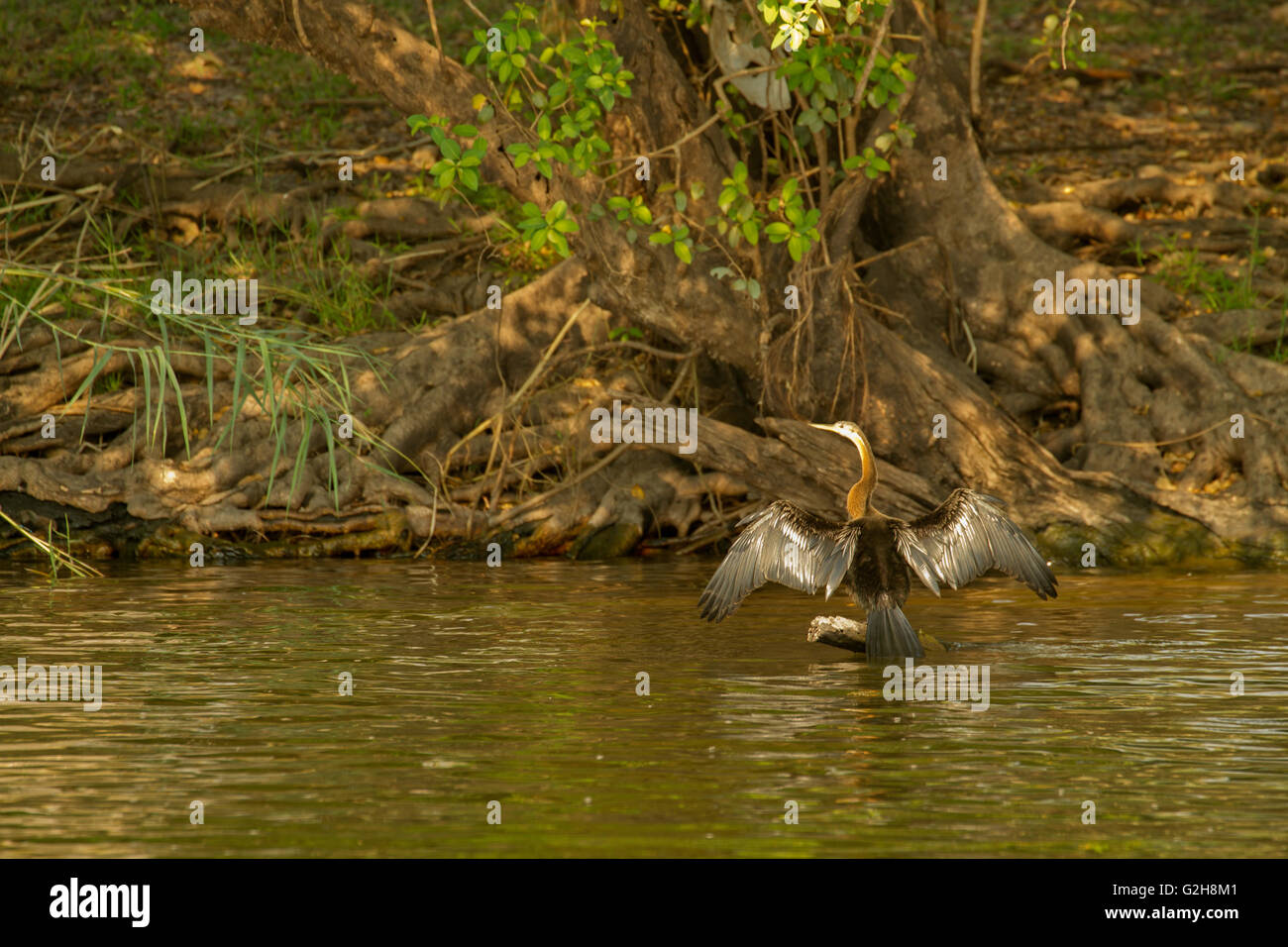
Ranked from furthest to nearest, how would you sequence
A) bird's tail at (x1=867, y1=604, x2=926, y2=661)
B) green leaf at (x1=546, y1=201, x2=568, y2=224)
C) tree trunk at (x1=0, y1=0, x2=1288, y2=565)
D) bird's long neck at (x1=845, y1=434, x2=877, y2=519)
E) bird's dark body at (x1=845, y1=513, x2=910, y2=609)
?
tree trunk at (x1=0, y1=0, x2=1288, y2=565), green leaf at (x1=546, y1=201, x2=568, y2=224), bird's long neck at (x1=845, y1=434, x2=877, y2=519), bird's dark body at (x1=845, y1=513, x2=910, y2=609), bird's tail at (x1=867, y1=604, x2=926, y2=661)

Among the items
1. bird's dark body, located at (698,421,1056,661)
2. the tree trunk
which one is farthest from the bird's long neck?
the tree trunk

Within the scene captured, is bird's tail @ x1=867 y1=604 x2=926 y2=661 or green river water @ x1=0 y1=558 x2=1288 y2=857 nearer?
green river water @ x1=0 y1=558 x2=1288 y2=857

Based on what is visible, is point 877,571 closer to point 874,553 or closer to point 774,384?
point 874,553

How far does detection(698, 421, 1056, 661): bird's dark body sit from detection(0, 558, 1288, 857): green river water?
1.13ft

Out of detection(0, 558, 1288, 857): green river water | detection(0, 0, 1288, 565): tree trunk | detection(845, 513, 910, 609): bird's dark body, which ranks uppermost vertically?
detection(0, 0, 1288, 565): tree trunk

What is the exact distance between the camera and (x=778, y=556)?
9500 millimetres

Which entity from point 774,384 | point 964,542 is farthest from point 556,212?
point 964,542

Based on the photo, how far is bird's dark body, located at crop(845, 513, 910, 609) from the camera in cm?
936

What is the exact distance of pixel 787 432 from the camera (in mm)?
12820

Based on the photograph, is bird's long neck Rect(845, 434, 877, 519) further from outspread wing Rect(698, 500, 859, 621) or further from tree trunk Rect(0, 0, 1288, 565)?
tree trunk Rect(0, 0, 1288, 565)

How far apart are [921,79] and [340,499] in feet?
18.1

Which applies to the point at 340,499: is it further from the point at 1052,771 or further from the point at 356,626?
the point at 1052,771

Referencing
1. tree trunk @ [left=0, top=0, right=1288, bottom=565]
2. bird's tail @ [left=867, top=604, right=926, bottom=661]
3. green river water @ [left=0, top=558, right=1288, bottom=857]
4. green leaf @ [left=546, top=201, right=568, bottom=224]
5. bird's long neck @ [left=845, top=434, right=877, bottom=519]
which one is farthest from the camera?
tree trunk @ [left=0, top=0, right=1288, bottom=565]

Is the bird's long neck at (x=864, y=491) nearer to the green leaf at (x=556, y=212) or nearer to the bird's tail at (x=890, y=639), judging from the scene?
the bird's tail at (x=890, y=639)
